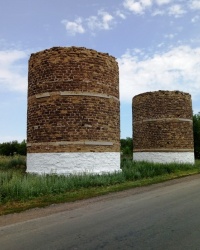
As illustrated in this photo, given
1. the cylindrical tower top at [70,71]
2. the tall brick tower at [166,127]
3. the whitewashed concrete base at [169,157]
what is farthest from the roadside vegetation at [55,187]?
the tall brick tower at [166,127]

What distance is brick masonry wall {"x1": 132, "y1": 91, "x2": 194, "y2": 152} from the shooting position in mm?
25547

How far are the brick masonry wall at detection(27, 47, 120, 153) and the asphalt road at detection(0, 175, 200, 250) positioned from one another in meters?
5.99

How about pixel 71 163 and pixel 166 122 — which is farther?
pixel 166 122

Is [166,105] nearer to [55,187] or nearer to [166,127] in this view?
[166,127]

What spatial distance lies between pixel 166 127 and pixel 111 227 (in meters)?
19.4

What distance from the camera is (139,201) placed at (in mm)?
10180

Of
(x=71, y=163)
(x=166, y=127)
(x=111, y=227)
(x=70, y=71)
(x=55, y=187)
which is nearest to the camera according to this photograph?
(x=111, y=227)

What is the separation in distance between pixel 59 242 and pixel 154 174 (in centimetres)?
1318

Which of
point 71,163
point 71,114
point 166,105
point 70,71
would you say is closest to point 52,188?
point 71,163

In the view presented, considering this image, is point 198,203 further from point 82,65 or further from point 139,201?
point 82,65

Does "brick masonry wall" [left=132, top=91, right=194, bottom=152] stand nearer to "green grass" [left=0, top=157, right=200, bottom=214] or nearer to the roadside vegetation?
the roadside vegetation

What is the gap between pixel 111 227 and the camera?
273 inches

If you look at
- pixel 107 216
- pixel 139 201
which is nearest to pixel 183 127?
pixel 139 201

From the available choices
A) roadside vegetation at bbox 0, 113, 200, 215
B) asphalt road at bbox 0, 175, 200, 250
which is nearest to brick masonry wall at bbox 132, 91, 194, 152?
roadside vegetation at bbox 0, 113, 200, 215
